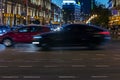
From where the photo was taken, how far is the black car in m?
25.3

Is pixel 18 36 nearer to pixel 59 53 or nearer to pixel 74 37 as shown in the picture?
pixel 74 37

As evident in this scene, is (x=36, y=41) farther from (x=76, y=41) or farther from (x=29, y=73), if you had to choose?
(x=29, y=73)

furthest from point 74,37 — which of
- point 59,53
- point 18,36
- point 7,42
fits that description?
point 7,42

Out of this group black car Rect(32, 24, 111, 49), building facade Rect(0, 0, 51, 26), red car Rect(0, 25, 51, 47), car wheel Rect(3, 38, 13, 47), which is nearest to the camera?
black car Rect(32, 24, 111, 49)

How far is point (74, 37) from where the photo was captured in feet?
84.1

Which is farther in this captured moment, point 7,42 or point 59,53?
point 7,42

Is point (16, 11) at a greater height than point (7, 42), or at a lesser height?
greater

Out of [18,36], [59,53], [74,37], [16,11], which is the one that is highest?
[16,11]

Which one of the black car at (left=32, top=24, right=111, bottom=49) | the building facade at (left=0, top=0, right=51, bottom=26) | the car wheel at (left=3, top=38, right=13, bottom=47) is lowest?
the car wheel at (left=3, top=38, right=13, bottom=47)

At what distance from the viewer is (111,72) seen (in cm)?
1368

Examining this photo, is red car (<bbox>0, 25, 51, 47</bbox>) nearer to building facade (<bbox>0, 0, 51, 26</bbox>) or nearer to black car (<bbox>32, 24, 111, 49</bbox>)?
black car (<bbox>32, 24, 111, 49</bbox>)

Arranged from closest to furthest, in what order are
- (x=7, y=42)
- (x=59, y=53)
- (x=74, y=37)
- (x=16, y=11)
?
1. (x=59, y=53)
2. (x=74, y=37)
3. (x=7, y=42)
4. (x=16, y=11)

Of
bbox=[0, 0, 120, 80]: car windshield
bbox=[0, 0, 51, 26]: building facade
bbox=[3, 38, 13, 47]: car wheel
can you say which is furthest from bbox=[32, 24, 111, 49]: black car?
bbox=[0, 0, 51, 26]: building facade

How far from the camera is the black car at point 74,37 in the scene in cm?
2530
